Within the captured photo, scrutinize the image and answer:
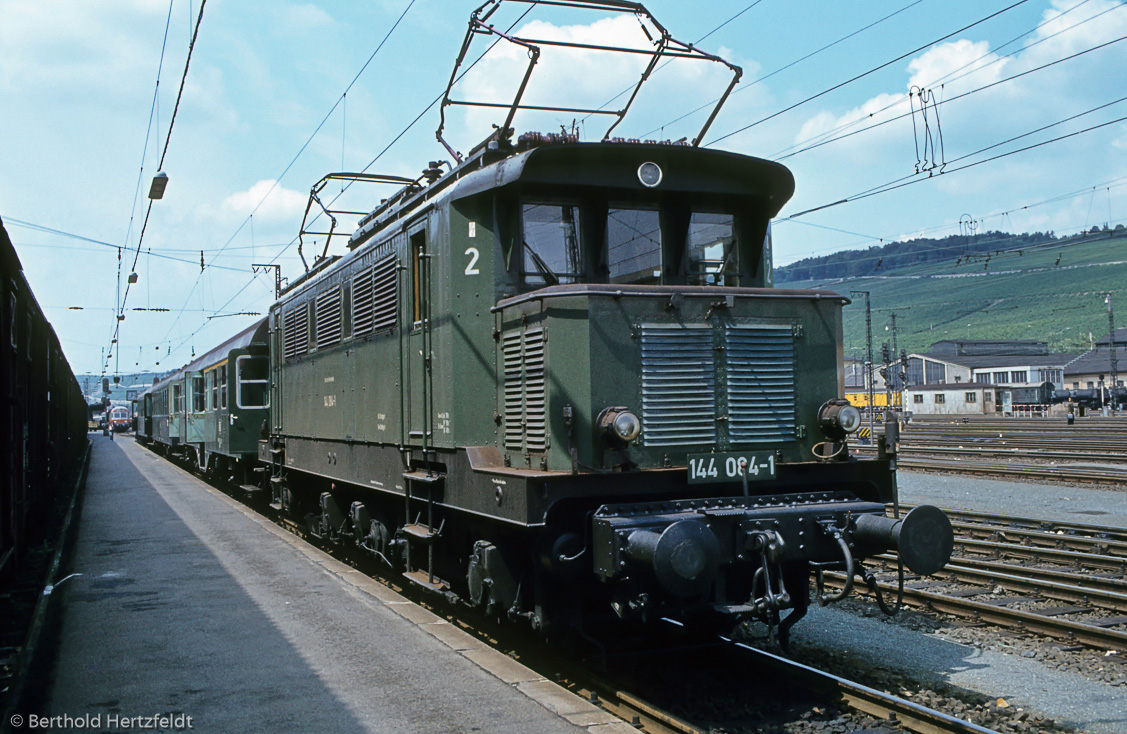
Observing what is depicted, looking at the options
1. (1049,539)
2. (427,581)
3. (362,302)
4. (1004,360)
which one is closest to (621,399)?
(427,581)

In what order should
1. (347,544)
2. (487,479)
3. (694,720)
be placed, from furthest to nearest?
(347,544) < (487,479) < (694,720)

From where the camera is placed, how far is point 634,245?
23.1 feet

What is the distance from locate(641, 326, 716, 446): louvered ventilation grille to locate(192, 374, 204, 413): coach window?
19629 mm

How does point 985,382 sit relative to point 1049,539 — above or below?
above

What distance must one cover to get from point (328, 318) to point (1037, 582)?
835cm

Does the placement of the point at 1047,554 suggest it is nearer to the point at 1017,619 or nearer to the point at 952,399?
the point at 1017,619

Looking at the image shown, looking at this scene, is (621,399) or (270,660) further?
(270,660)

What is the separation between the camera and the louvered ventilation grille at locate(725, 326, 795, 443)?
6.53 meters

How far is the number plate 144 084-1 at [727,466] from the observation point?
6.14 m

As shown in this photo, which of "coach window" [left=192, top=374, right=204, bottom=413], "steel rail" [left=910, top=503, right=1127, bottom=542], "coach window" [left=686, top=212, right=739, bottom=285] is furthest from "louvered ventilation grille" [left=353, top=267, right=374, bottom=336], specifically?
"coach window" [left=192, top=374, right=204, bottom=413]

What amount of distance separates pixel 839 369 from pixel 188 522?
11.5 metres

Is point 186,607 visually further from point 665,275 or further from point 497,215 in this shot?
point 665,275

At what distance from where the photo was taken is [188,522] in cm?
1464

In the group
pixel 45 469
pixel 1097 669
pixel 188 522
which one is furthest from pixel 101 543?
pixel 1097 669
